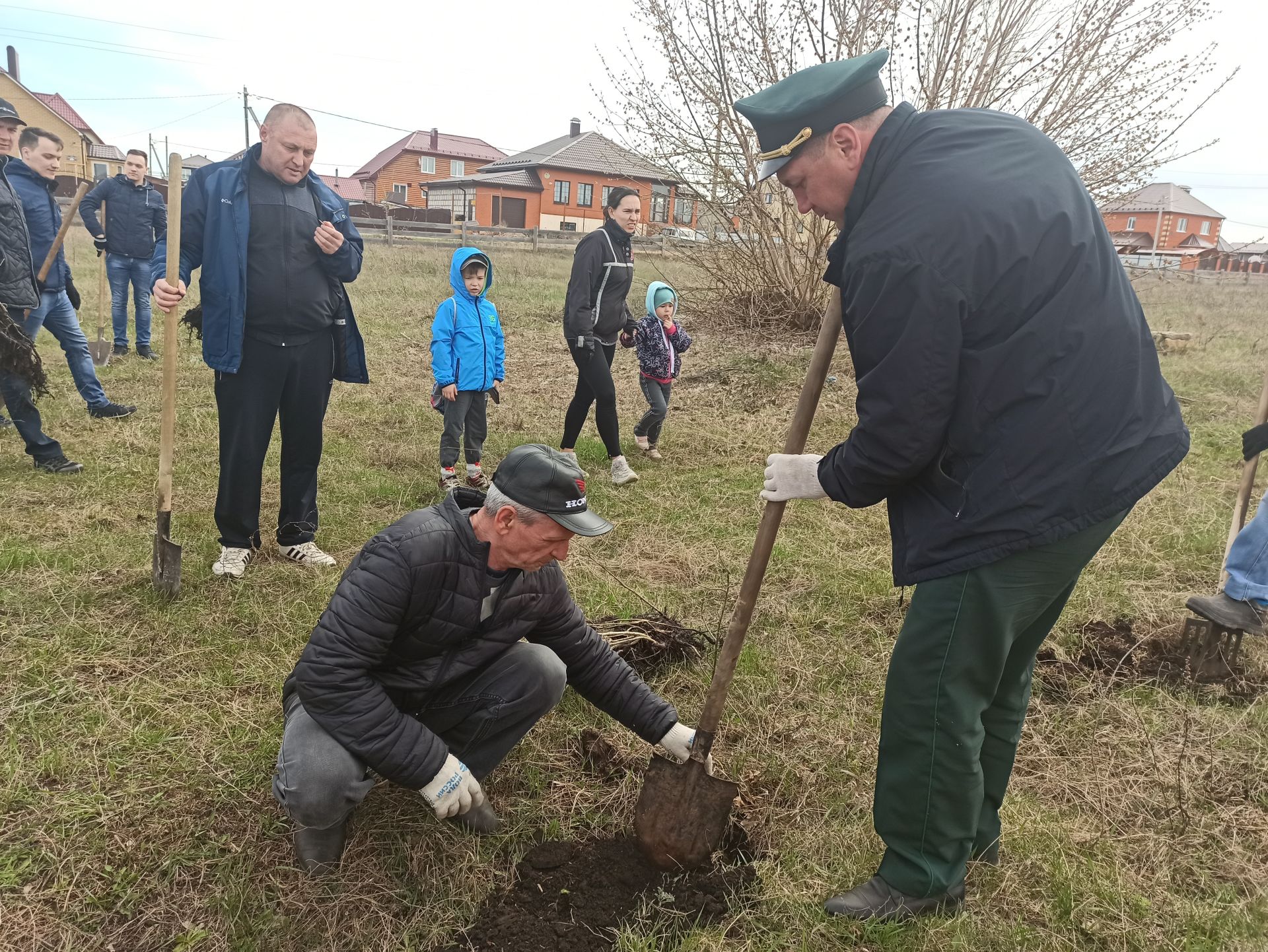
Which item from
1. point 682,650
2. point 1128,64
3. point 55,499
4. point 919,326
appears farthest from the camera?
point 1128,64

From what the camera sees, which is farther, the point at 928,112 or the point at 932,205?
the point at 928,112

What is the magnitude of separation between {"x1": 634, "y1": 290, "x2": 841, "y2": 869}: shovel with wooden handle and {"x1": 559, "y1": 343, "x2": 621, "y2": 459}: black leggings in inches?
142

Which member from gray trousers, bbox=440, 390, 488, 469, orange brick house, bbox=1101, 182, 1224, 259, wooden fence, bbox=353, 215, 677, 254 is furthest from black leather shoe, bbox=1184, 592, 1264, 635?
orange brick house, bbox=1101, 182, 1224, 259

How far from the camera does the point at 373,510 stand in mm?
5293

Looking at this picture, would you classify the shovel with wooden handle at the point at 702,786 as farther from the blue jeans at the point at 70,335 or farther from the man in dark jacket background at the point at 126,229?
the man in dark jacket background at the point at 126,229

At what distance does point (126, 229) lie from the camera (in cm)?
877

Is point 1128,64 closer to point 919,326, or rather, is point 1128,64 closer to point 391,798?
point 919,326

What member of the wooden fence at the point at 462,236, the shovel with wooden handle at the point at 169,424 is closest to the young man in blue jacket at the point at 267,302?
the shovel with wooden handle at the point at 169,424

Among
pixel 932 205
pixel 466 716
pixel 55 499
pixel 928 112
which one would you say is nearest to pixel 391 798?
pixel 466 716

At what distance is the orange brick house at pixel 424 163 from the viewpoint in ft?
177

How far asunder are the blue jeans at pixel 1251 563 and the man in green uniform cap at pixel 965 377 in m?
2.10

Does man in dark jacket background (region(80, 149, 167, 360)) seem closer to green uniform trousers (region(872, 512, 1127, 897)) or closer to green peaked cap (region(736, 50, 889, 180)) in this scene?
green peaked cap (region(736, 50, 889, 180))

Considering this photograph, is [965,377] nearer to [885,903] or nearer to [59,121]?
[885,903]

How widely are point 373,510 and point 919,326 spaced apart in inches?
165
